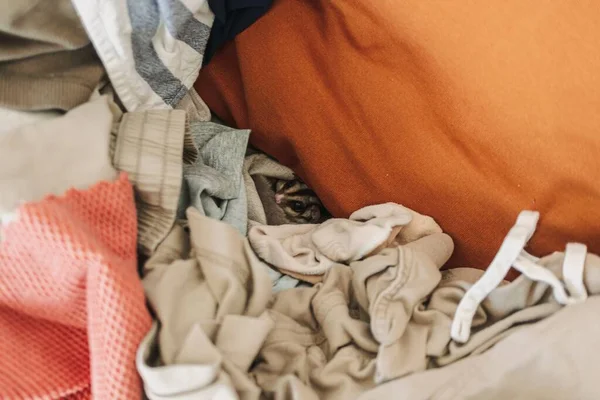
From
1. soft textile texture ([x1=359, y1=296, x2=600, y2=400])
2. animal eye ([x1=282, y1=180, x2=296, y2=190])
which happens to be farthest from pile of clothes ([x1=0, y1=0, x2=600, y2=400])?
animal eye ([x1=282, y1=180, x2=296, y2=190])

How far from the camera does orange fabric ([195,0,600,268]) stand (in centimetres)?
63

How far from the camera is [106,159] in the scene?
616 mm

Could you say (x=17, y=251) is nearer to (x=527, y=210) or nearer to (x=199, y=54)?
(x=199, y=54)

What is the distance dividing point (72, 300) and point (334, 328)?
0.79ft

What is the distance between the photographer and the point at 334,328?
0.61m

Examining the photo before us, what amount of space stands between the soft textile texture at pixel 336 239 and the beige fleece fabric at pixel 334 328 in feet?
0.07

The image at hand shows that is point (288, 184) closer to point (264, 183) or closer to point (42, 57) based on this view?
point (264, 183)

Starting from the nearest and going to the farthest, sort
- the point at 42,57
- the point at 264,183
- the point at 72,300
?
the point at 72,300, the point at 42,57, the point at 264,183

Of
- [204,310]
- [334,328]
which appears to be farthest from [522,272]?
[204,310]

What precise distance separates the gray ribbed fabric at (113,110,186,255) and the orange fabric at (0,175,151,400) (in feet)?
0.14

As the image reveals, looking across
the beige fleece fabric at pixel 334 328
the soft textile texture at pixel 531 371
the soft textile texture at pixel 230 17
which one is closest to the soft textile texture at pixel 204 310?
the beige fleece fabric at pixel 334 328

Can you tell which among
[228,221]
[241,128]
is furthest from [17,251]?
[241,128]

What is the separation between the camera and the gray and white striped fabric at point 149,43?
2.10 feet

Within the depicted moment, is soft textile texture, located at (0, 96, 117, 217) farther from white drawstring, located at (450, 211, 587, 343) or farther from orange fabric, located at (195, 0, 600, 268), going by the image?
white drawstring, located at (450, 211, 587, 343)
